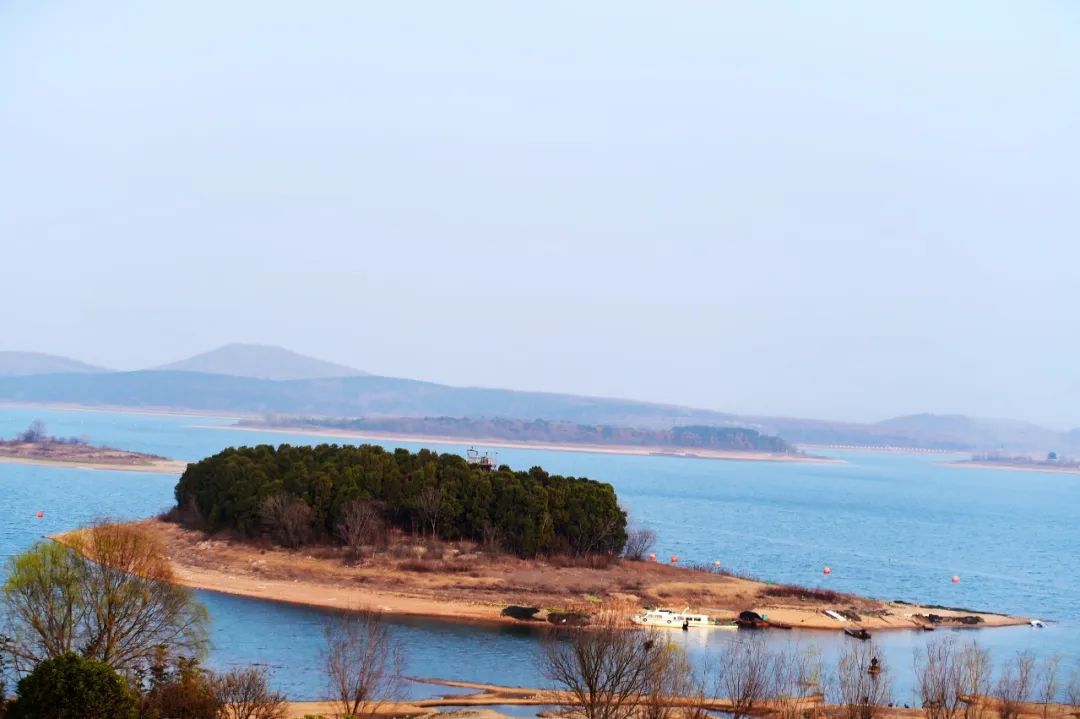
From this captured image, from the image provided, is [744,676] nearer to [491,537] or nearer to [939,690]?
[939,690]

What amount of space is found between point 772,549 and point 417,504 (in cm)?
3399

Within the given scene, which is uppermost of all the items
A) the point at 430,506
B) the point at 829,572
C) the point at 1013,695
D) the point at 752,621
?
the point at 430,506

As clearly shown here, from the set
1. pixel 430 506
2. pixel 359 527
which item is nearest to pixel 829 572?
pixel 430 506

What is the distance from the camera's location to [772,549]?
8625 centimetres

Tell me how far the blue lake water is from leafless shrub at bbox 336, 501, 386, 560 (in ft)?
32.3

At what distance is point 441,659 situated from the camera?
139 ft

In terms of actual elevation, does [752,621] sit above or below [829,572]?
above

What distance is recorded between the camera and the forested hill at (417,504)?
61812 millimetres

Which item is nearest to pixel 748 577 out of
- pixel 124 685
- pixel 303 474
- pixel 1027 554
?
pixel 303 474

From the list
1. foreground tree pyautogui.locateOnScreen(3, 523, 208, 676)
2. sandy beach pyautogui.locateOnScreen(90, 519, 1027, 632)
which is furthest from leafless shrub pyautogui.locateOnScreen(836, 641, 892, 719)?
foreground tree pyautogui.locateOnScreen(3, 523, 208, 676)

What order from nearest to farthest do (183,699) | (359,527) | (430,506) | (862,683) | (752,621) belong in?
(183,699), (862,683), (752,621), (359,527), (430,506)

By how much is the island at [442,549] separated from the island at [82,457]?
6390 centimetres

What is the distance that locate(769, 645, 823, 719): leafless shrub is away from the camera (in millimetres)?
32066

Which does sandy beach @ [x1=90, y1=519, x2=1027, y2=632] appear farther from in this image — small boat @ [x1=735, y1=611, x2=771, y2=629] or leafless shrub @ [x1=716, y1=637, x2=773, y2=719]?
leafless shrub @ [x1=716, y1=637, x2=773, y2=719]
